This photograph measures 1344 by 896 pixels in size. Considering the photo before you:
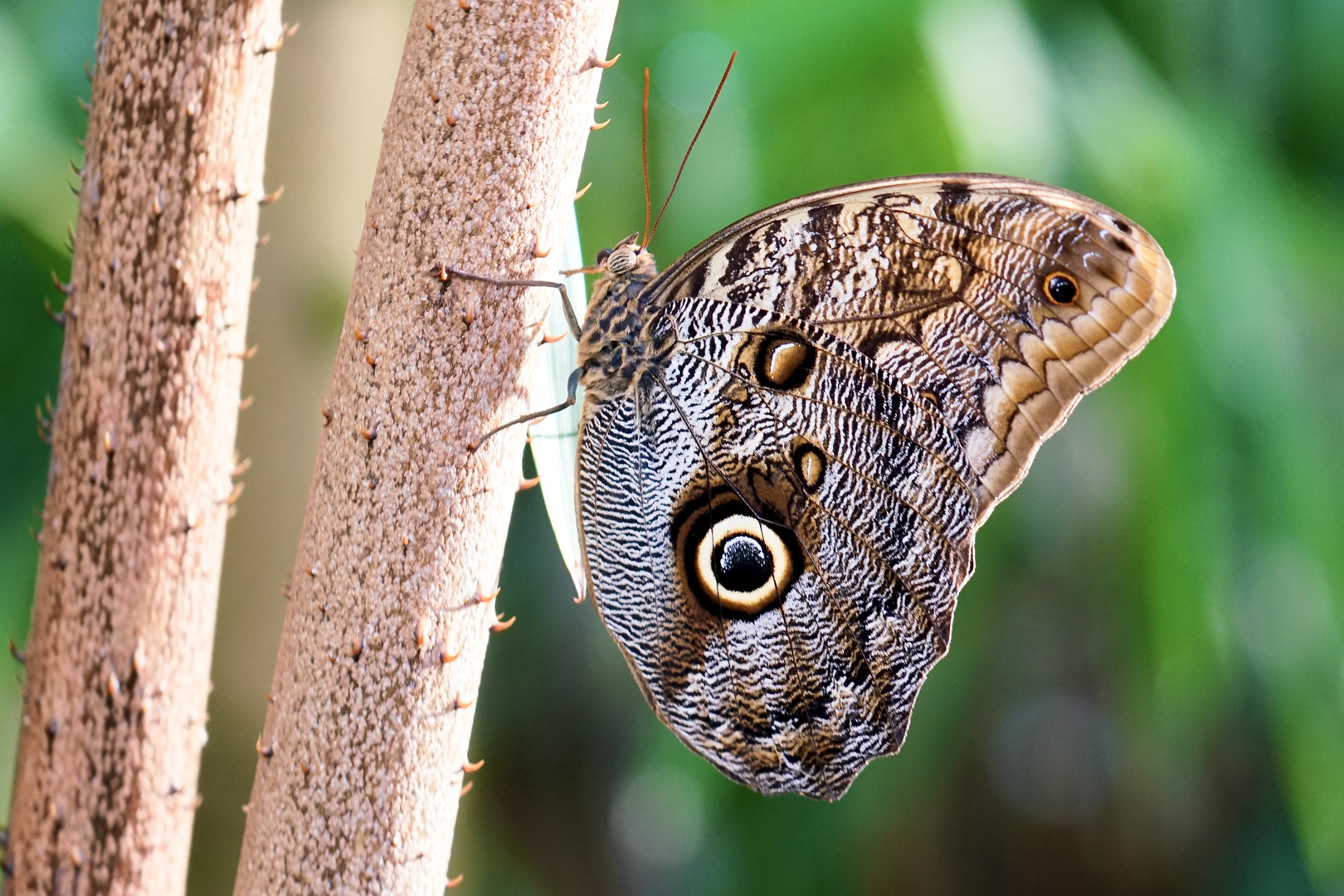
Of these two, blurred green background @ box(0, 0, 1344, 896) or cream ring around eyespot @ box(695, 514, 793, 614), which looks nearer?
cream ring around eyespot @ box(695, 514, 793, 614)

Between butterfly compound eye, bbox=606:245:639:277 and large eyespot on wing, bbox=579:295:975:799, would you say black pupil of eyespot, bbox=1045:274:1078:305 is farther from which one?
butterfly compound eye, bbox=606:245:639:277

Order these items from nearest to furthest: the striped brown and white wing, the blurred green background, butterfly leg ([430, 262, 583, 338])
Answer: butterfly leg ([430, 262, 583, 338])
the striped brown and white wing
the blurred green background

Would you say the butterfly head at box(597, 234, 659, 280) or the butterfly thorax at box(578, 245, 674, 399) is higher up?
the butterfly head at box(597, 234, 659, 280)

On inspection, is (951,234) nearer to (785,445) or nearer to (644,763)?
(785,445)

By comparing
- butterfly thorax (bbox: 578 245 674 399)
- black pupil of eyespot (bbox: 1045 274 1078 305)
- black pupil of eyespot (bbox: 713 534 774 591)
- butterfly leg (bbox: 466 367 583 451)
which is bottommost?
black pupil of eyespot (bbox: 713 534 774 591)

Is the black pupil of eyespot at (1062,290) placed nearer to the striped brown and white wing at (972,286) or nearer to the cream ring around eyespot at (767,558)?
the striped brown and white wing at (972,286)

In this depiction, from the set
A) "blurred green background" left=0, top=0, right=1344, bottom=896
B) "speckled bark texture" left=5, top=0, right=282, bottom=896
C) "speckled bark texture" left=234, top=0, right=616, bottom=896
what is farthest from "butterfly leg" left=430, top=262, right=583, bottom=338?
"blurred green background" left=0, top=0, right=1344, bottom=896

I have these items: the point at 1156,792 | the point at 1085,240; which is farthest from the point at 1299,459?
the point at 1085,240
